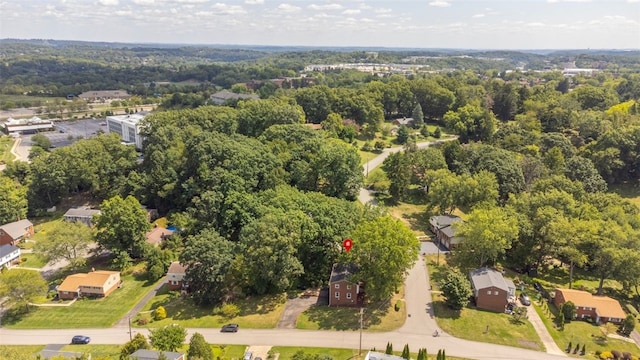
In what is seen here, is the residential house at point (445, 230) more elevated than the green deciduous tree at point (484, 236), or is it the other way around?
the green deciduous tree at point (484, 236)

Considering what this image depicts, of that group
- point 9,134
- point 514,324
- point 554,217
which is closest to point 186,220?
point 514,324

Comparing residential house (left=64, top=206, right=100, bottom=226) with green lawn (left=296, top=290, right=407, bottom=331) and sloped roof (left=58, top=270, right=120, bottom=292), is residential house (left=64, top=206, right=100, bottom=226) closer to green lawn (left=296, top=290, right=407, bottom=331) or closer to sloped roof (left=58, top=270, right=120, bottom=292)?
sloped roof (left=58, top=270, right=120, bottom=292)

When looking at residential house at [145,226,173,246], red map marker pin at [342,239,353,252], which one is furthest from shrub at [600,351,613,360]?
residential house at [145,226,173,246]

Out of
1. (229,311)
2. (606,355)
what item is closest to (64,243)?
(229,311)

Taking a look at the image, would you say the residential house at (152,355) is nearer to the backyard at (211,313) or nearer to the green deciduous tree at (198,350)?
the green deciduous tree at (198,350)

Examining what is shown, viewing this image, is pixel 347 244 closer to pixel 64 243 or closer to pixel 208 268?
pixel 208 268

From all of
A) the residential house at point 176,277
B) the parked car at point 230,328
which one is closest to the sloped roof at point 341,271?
the parked car at point 230,328
